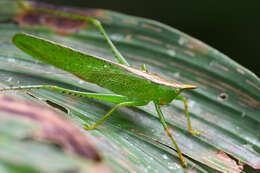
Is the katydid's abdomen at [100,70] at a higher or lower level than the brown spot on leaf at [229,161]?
higher

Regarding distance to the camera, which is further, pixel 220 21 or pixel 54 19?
pixel 220 21

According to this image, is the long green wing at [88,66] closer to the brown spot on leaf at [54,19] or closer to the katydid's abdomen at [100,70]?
the katydid's abdomen at [100,70]

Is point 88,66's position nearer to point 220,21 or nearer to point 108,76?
point 108,76

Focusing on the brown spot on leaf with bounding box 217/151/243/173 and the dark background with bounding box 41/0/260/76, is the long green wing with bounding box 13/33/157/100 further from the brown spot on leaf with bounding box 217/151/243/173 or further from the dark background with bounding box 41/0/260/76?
the dark background with bounding box 41/0/260/76

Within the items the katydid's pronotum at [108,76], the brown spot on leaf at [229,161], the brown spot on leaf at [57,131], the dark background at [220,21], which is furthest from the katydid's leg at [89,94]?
the dark background at [220,21]

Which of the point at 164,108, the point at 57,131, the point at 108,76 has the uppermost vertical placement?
the point at 57,131

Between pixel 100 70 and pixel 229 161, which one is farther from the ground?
pixel 100 70

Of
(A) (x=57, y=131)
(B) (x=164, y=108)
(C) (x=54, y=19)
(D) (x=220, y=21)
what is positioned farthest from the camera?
(D) (x=220, y=21)

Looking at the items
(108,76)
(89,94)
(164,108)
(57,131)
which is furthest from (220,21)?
(57,131)

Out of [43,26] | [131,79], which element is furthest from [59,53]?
[43,26]
